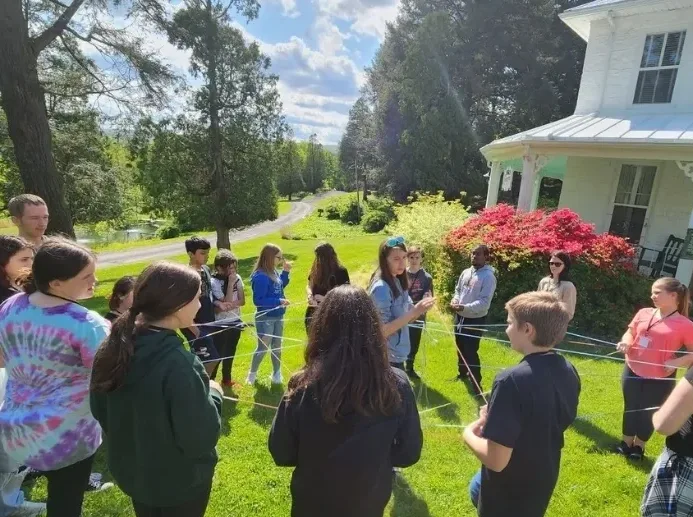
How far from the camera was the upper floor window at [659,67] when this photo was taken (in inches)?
413

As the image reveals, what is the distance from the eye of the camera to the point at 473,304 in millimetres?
4887

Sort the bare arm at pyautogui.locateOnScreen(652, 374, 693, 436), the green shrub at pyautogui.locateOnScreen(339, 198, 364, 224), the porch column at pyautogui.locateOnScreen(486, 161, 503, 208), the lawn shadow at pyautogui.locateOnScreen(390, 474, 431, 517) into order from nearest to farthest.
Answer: the bare arm at pyautogui.locateOnScreen(652, 374, 693, 436) → the lawn shadow at pyautogui.locateOnScreen(390, 474, 431, 517) → the porch column at pyautogui.locateOnScreen(486, 161, 503, 208) → the green shrub at pyautogui.locateOnScreen(339, 198, 364, 224)

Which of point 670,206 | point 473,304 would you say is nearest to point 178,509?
point 473,304

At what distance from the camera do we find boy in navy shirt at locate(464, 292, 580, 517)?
191cm

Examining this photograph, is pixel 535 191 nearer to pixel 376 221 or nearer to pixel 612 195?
pixel 612 195

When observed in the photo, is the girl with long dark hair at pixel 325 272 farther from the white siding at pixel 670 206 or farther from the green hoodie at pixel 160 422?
the white siding at pixel 670 206

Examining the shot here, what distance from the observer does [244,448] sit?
3.87 m

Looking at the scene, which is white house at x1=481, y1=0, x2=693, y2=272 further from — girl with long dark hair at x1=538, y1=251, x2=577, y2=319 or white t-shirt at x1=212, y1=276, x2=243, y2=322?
white t-shirt at x1=212, y1=276, x2=243, y2=322

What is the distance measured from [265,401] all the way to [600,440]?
11.9ft

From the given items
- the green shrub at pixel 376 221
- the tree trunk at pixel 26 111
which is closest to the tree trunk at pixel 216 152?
the tree trunk at pixel 26 111

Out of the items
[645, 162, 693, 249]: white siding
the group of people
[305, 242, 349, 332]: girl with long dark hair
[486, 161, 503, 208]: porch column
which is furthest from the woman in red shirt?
[486, 161, 503, 208]: porch column

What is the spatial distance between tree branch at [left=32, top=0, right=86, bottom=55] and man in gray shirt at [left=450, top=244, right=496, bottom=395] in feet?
28.0

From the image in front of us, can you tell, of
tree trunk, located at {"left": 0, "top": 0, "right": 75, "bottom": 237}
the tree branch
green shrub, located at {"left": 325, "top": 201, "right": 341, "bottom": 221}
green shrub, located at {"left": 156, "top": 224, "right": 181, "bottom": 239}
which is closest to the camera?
tree trunk, located at {"left": 0, "top": 0, "right": 75, "bottom": 237}

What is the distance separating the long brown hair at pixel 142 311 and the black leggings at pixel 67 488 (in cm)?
92
